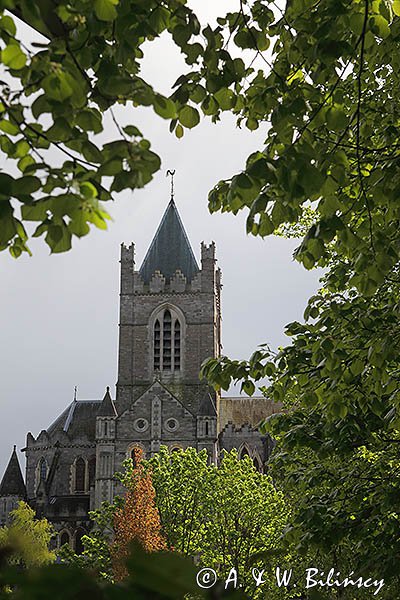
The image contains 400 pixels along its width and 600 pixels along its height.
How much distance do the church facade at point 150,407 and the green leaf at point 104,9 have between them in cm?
4569

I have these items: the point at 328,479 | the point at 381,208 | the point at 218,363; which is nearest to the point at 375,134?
the point at 381,208

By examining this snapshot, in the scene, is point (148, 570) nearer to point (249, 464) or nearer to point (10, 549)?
point (10, 549)

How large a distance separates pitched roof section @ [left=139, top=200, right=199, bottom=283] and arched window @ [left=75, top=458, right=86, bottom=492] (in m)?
12.6

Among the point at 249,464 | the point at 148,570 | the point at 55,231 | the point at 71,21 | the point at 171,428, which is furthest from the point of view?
the point at 171,428

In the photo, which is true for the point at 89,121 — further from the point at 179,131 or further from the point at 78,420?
the point at 78,420

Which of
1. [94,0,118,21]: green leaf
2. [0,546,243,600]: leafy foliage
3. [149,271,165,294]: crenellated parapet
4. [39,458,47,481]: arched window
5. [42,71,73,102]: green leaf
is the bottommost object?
[0,546,243,600]: leafy foliage

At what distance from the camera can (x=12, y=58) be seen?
2.84 meters

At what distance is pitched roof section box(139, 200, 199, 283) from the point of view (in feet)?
184

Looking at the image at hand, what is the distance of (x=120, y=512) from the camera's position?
3048 centimetres

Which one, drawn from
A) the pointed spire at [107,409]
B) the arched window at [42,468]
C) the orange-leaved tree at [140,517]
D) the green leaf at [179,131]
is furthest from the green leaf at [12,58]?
the arched window at [42,468]

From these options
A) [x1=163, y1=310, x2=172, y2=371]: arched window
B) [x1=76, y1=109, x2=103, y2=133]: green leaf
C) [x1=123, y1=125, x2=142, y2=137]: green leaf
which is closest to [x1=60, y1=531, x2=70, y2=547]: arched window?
[x1=163, y1=310, x2=172, y2=371]: arched window

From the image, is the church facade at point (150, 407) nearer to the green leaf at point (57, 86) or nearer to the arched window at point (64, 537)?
the arched window at point (64, 537)

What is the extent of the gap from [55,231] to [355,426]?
4911mm

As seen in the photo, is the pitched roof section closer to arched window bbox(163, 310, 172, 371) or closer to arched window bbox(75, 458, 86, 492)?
arched window bbox(163, 310, 172, 371)
